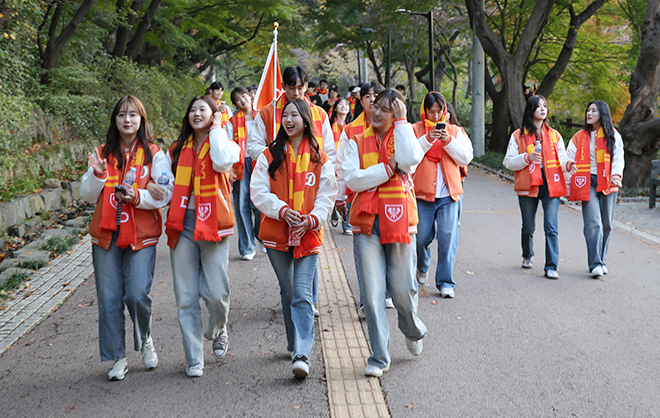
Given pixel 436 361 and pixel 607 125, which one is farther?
pixel 607 125

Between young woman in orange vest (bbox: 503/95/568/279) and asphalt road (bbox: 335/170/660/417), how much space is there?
0.52 meters

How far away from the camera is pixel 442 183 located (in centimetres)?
624

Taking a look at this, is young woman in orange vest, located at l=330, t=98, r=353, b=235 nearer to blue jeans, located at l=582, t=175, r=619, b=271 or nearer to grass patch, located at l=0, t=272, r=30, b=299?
blue jeans, located at l=582, t=175, r=619, b=271

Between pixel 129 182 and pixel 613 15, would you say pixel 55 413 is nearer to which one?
pixel 129 182

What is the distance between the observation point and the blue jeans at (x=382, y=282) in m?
4.22

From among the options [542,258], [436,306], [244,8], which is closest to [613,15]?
[244,8]

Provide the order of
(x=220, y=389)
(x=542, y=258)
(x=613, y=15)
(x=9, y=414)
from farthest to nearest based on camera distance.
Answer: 1. (x=613, y=15)
2. (x=542, y=258)
3. (x=220, y=389)
4. (x=9, y=414)

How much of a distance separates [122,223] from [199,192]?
20.8 inches

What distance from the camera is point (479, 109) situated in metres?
22.2

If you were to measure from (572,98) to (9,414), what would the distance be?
84.8ft

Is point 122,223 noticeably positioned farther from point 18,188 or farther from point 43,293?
point 18,188

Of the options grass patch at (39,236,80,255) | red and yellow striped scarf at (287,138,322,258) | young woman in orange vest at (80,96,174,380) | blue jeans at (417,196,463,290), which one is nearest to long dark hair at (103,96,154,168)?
young woman in orange vest at (80,96,174,380)

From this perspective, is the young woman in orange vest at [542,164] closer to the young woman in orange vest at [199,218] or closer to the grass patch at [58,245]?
the young woman in orange vest at [199,218]

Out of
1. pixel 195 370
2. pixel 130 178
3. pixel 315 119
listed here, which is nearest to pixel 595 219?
pixel 315 119
